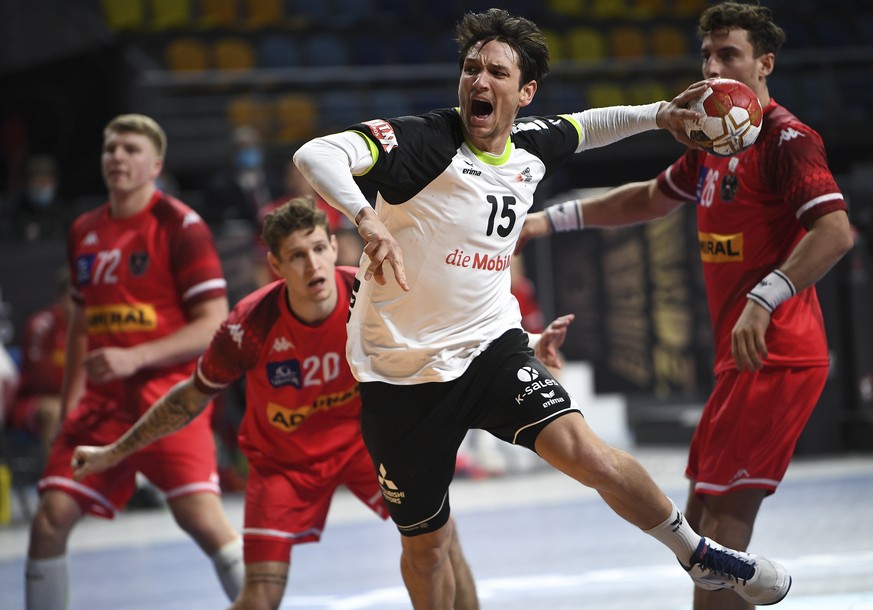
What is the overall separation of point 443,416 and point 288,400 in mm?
1029

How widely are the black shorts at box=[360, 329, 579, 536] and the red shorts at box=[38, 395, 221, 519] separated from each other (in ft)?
4.62

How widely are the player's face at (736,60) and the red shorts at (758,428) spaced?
1069mm

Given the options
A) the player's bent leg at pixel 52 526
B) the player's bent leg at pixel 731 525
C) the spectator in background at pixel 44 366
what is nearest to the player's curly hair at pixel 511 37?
the player's bent leg at pixel 731 525

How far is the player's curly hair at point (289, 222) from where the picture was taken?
469 cm

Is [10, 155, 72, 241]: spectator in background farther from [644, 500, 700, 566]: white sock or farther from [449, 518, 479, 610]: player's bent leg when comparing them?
[644, 500, 700, 566]: white sock

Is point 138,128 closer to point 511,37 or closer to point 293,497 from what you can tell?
point 293,497

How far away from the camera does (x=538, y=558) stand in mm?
7191

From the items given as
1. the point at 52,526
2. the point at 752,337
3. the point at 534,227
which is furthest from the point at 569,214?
the point at 52,526

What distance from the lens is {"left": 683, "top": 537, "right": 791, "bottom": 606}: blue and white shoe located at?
3.96m

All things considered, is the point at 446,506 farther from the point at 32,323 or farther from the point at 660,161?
the point at 660,161

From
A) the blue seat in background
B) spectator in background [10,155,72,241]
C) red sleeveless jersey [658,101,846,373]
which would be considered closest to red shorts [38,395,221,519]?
red sleeveless jersey [658,101,846,373]

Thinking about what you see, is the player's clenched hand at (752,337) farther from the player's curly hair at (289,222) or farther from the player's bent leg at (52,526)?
the player's bent leg at (52,526)

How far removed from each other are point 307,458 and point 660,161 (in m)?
12.2

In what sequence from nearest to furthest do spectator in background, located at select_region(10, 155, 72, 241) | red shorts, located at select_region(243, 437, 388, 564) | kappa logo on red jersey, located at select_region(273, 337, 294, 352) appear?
red shorts, located at select_region(243, 437, 388, 564), kappa logo on red jersey, located at select_region(273, 337, 294, 352), spectator in background, located at select_region(10, 155, 72, 241)
